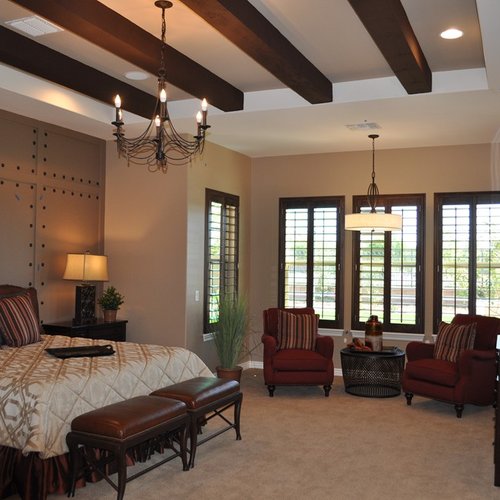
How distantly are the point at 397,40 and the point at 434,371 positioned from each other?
3.24 metres

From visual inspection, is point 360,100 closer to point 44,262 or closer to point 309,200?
point 309,200

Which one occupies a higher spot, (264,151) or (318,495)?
(264,151)

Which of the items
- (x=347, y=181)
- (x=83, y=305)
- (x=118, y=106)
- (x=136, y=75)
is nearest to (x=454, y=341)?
(x=347, y=181)

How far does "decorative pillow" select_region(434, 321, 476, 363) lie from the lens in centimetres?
610

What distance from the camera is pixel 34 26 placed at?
4.45 metres

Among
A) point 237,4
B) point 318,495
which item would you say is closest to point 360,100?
point 237,4

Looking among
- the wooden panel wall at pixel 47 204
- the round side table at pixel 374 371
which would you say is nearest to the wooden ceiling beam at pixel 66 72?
the wooden panel wall at pixel 47 204

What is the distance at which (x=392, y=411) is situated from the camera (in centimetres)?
595

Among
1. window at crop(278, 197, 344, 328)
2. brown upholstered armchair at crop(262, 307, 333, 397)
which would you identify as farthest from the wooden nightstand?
window at crop(278, 197, 344, 328)

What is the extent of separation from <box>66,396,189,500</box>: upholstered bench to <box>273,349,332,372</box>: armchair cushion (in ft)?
8.49

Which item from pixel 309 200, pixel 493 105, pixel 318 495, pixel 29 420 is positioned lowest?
pixel 318 495

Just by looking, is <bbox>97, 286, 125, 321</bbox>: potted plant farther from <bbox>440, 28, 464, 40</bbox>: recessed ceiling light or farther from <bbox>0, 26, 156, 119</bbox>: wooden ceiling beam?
<bbox>440, 28, 464, 40</bbox>: recessed ceiling light

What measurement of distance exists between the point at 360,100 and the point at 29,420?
3754 mm

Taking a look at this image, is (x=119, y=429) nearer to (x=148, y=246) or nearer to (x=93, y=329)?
(x=93, y=329)
